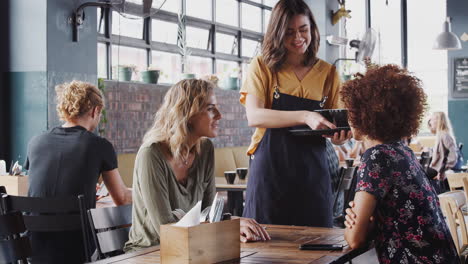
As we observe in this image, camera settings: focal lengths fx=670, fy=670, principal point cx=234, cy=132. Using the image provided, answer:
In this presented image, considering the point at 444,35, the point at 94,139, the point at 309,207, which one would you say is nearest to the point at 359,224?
the point at 309,207

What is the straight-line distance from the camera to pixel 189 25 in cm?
837

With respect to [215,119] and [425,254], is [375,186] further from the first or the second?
[215,119]

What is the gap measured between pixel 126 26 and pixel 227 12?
2.27 meters

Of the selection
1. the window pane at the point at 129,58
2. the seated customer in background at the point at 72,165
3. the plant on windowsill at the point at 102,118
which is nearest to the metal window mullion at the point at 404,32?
the window pane at the point at 129,58

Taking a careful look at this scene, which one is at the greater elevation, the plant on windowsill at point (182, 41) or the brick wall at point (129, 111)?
the plant on windowsill at point (182, 41)

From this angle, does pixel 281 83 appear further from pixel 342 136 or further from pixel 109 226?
pixel 109 226

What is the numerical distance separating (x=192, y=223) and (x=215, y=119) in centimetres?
103

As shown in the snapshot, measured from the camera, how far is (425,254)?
1974mm

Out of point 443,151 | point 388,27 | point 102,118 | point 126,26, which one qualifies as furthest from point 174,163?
point 388,27

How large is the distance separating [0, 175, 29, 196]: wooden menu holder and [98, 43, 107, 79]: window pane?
2366 millimetres

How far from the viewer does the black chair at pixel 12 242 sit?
2.25 m

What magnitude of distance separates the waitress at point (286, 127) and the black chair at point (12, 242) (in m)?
0.94

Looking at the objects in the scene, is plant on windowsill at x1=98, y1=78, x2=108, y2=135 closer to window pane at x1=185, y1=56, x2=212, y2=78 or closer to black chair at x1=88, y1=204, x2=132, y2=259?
window pane at x1=185, y1=56, x2=212, y2=78

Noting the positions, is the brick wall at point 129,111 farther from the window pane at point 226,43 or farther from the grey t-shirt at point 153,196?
the grey t-shirt at point 153,196
